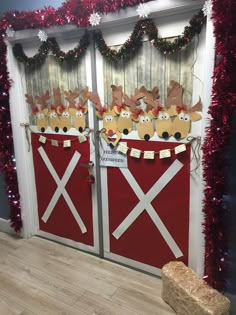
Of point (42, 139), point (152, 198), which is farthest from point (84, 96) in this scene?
point (152, 198)

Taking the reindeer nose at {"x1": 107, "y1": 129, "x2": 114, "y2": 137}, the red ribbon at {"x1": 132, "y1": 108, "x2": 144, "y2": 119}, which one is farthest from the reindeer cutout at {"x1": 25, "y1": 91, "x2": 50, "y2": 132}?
the red ribbon at {"x1": 132, "y1": 108, "x2": 144, "y2": 119}

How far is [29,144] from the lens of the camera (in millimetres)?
2703

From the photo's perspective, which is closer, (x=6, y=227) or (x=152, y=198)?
(x=152, y=198)

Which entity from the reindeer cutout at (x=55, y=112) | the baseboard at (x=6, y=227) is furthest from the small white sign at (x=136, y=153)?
the baseboard at (x=6, y=227)

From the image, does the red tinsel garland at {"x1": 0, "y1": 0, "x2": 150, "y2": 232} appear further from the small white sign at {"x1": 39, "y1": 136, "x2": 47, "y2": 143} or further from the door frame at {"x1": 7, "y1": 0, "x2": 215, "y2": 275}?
the small white sign at {"x1": 39, "y1": 136, "x2": 47, "y2": 143}

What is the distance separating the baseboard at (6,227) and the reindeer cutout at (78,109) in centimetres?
150

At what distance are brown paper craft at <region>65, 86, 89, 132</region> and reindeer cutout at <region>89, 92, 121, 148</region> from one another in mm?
94

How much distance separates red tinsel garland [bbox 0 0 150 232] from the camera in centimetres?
189

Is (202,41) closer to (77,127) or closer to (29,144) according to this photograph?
(77,127)

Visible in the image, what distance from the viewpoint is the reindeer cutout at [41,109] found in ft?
8.13

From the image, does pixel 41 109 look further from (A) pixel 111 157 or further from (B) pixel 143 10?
(B) pixel 143 10

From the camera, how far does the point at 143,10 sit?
68.8 inches

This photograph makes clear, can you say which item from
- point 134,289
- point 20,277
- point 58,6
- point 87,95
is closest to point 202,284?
point 134,289

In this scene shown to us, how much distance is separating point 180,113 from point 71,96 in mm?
970
